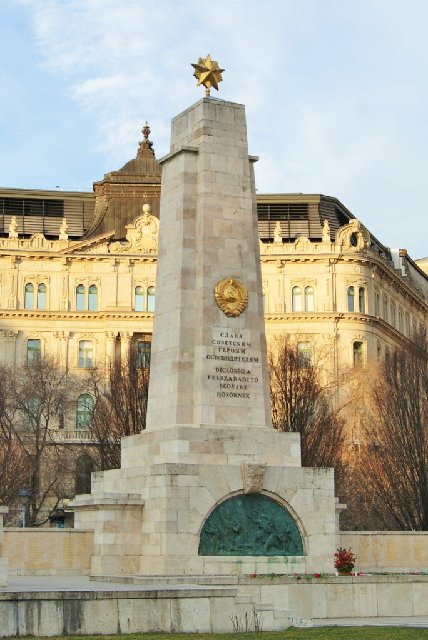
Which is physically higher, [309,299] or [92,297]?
[92,297]

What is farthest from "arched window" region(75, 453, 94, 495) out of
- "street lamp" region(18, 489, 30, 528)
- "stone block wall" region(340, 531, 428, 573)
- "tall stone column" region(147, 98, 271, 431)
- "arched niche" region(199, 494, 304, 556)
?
"arched niche" region(199, 494, 304, 556)

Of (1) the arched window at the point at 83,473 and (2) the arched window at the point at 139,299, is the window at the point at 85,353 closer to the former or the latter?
(2) the arched window at the point at 139,299

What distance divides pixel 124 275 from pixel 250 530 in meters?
74.3

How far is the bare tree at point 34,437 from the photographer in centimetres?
6812

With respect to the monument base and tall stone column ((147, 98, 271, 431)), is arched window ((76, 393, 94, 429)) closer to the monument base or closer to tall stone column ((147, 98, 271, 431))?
tall stone column ((147, 98, 271, 431))

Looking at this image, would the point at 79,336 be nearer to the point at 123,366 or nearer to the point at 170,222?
the point at 123,366

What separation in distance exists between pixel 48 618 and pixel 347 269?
83952 mm

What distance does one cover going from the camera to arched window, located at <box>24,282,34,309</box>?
106250 millimetres

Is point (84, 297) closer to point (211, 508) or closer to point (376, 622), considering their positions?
point (211, 508)

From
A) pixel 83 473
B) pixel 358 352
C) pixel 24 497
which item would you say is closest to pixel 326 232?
pixel 358 352

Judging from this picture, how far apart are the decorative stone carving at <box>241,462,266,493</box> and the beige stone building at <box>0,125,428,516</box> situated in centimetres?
6961

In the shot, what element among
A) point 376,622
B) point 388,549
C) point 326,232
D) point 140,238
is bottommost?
point 376,622

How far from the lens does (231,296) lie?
3472 centimetres

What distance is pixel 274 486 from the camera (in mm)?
33656
